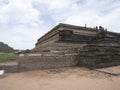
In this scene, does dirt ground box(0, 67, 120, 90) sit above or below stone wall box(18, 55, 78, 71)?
below

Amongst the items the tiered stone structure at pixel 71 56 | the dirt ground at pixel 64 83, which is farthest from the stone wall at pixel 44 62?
the dirt ground at pixel 64 83

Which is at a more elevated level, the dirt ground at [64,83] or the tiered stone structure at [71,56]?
the tiered stone structure at [71,56]

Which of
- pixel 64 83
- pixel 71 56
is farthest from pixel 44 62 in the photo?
pixel 64 83

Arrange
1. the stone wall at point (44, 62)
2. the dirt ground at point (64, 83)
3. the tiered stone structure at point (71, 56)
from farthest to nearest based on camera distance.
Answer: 1. the tiered stone structure at point (71, 56)
2. the stone wall at point (44, 62)
3. the dirt ground at point (64, 83)

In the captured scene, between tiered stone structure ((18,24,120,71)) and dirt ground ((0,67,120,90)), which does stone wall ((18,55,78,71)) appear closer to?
tiered stone structure ((18,24,120,71))

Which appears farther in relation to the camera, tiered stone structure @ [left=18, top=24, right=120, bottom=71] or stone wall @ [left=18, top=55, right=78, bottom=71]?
tiered stone structure @ [left=18, top=24, right=120, bottom=71]

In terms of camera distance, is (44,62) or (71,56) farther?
(71,56)

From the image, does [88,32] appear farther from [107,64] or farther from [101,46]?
[107,64]

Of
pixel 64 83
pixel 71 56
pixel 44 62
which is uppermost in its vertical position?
pixel 71 56

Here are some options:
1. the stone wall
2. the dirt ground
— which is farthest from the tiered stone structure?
the dirt ground

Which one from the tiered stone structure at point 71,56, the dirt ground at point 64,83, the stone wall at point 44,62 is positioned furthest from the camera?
the tiered stone structure at point 71,56

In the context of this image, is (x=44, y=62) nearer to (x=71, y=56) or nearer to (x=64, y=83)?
(x=71, y=56)

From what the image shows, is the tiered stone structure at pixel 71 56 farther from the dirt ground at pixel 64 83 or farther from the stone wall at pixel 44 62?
the dirt ground at pixel 64 83

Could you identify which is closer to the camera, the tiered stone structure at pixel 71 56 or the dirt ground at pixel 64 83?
the dirt ground at pixel 64 83
